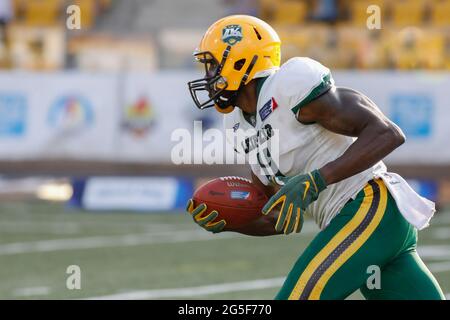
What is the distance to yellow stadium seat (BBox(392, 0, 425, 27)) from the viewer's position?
14.7 m

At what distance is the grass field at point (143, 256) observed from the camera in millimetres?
6934

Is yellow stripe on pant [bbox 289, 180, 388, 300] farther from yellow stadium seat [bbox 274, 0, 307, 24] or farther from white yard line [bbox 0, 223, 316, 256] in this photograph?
yellow stadium seat [bbox 274, 0, 307, 24]

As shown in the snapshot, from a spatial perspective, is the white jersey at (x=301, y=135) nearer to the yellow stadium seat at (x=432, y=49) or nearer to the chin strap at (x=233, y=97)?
the chin strap at (x=233, y=97)

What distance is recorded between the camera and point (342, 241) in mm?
4012

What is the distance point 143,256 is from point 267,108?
443 centimetres

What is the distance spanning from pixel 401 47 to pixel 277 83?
8062 mm

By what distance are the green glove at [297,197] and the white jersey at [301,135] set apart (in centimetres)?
27

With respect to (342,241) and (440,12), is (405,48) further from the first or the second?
(342,241)

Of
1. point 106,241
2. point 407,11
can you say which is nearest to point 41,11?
point 407,11

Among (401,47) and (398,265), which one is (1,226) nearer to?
(401,47)

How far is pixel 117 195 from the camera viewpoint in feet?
37.7

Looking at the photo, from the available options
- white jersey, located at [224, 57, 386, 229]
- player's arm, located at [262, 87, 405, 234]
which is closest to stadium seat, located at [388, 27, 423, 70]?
white jersey, located at [224, 57, 386, 229]

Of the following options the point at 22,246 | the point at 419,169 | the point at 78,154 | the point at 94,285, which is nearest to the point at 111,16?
the point at 78,154

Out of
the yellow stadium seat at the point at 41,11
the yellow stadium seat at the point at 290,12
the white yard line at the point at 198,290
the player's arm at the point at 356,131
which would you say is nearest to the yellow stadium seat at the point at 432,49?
the yellow stadium seat at the point at 290,12
